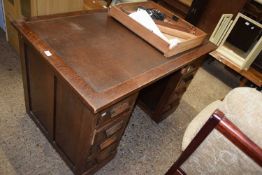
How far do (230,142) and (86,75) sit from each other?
1.98 feet

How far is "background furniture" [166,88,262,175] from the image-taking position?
0.67 meters

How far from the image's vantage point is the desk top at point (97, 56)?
935mm

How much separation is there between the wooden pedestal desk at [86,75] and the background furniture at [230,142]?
350 mm

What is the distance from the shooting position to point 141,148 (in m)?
1.64

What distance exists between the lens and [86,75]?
96cm

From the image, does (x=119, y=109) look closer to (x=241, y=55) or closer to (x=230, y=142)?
(x=230, y=142)

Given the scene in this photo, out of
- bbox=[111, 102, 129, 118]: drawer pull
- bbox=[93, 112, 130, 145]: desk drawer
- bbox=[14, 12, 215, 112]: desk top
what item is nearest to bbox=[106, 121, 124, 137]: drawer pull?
bbox=[93, 112, 130, 145]: desk drawer

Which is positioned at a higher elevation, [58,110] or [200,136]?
[200,136]

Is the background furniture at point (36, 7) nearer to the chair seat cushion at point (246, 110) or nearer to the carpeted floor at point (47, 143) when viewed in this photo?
the carpeted floor at point (47, 143)

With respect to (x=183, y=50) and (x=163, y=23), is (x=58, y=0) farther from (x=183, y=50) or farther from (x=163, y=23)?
(x=183, y=50)

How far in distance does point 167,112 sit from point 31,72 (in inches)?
43.0

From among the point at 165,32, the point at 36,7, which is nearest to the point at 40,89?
the point at 36,7

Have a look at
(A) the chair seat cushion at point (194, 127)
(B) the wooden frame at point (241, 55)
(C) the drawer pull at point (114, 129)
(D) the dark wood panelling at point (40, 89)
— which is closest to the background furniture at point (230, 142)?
(A) the chair seat cushion at point (194, 127)

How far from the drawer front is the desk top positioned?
97 millimetres
